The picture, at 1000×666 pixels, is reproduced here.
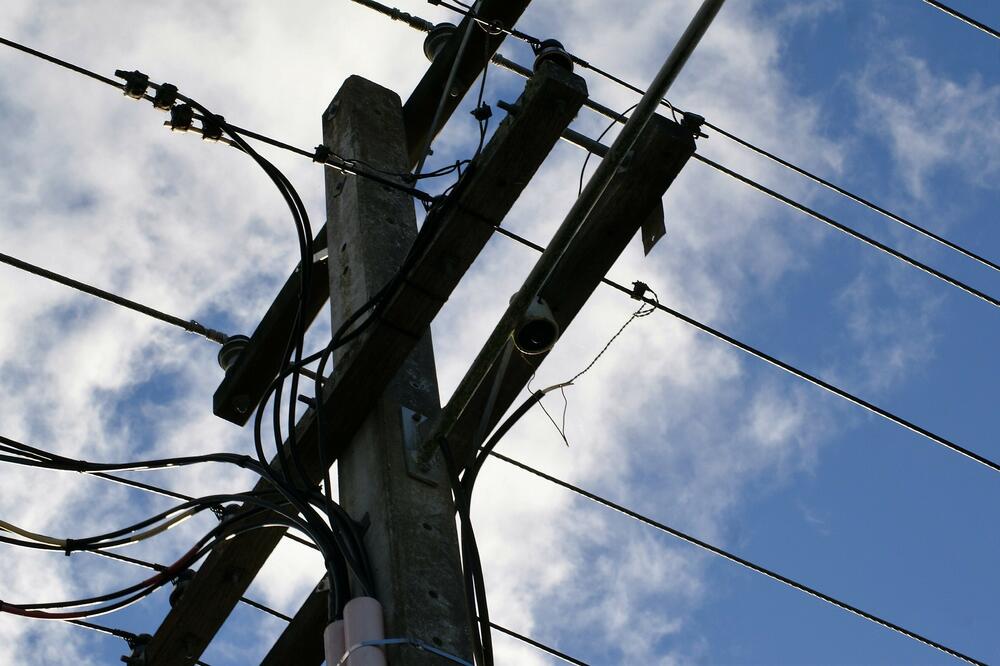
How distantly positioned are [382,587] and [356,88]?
231 centimetres

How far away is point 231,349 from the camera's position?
5305 mm

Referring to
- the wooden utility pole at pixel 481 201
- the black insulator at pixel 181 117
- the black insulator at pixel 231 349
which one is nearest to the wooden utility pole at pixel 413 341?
the wooden utility pole at pixel 481 201

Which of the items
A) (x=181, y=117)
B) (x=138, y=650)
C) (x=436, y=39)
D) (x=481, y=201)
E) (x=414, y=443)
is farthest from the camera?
(x=436, y=39)

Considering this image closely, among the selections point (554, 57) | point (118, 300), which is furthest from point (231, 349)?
point (554, 57)

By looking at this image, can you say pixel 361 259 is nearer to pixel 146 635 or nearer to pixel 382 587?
pixel 382 587

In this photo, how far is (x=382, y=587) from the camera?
11.4 ft

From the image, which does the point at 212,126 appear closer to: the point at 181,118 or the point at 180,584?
the point at 181,118

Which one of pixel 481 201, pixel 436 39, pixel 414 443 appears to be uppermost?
pixel 436 39

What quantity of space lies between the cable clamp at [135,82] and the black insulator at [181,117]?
13cm

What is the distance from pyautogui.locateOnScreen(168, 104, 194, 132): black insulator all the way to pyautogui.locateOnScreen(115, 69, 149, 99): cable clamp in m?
0.13

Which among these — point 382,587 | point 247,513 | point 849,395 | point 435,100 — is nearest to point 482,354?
point 382,587

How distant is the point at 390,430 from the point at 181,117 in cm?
147

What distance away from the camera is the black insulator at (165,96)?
4652mm

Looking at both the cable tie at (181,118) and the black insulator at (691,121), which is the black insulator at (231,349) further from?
the black insulator at (691,121)
